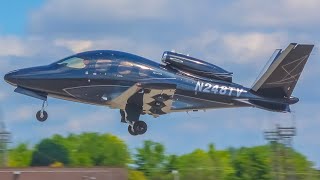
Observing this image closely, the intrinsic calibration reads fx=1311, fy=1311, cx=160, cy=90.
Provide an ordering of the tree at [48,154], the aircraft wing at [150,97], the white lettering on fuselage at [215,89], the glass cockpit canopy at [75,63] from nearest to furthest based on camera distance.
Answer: the aircraft wing at [150,97] < the glass cockpit canopy at [75,63] < the white lettering on fuselage at [215,89] < the tree at [48,154]

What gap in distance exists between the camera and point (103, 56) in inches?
2702

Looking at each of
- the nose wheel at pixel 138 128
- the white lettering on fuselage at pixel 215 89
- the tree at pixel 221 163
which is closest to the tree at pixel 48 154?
the tree at pixel 221 163

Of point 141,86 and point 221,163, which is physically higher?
point 221,163

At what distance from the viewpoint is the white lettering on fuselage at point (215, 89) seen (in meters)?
71.2

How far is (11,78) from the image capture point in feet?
227

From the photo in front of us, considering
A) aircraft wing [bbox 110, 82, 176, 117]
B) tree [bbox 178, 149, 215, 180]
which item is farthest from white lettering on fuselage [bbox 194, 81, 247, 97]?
tree [bbox 178, 149, 215, 180]

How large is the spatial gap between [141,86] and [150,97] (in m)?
1.50

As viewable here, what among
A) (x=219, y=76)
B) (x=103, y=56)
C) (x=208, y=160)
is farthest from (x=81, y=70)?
(x=208, y=160)

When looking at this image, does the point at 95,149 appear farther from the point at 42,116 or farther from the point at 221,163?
the point at 42,116

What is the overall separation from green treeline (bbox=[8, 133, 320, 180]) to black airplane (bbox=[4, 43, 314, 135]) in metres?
33.3

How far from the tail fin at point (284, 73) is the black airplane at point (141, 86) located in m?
0.06

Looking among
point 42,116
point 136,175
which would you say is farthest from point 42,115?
point 136,175

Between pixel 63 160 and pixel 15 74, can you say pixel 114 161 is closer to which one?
pixel 63 160

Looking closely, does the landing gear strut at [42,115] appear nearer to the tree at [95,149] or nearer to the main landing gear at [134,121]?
the main landing gear at [134,121]
